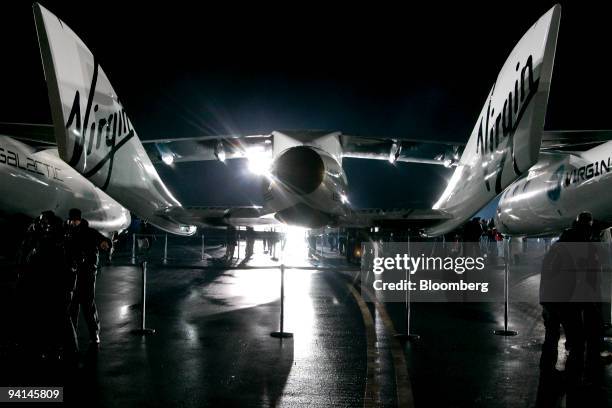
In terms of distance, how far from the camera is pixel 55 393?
161 inches

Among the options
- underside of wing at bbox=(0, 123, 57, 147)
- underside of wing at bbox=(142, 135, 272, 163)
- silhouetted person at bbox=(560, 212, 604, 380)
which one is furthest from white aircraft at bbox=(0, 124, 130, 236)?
silhouetted person at bbox=(560, 212, 604, 380)

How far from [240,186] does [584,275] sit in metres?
73.7

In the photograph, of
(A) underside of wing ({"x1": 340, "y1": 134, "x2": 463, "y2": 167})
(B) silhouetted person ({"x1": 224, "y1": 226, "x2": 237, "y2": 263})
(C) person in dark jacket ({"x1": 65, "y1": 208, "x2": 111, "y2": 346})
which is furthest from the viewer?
(B) silhouetted person ({"x1": 224, "y1": 226, "x2": 237, "y2": 263})

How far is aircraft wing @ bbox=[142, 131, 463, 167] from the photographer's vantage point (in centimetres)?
1072

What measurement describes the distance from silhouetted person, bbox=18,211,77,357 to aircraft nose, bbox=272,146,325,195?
11.1 feet

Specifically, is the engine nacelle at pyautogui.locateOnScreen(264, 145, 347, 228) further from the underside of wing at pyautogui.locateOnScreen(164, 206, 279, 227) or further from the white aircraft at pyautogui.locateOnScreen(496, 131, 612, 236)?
the white aircraft at pyautogui.locateOnScreen(496, 131, 612, 236)

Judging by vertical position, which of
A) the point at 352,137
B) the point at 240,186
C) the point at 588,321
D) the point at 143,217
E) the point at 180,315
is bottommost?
the point at 180,315

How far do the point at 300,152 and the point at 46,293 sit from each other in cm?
396

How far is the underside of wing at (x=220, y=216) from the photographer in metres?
7.49

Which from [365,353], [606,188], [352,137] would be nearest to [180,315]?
[365,353]

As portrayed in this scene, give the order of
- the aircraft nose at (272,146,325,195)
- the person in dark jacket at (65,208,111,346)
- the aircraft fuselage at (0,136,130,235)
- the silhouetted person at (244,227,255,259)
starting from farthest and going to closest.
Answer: the silhouetted person at (244,227,255,259)
the aircraft fuselage at (0,136,130,235)
the aircraft nose at (272,146,325,195)
the person in dark jacket at (65,208,111,346)

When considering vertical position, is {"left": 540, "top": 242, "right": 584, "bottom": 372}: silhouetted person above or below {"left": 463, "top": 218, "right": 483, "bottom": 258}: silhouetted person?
below

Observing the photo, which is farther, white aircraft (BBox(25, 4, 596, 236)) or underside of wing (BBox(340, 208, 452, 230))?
underside of wing (BBox(340, 208, 452, 230))

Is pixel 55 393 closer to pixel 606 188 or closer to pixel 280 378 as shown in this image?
pixel 280 378
